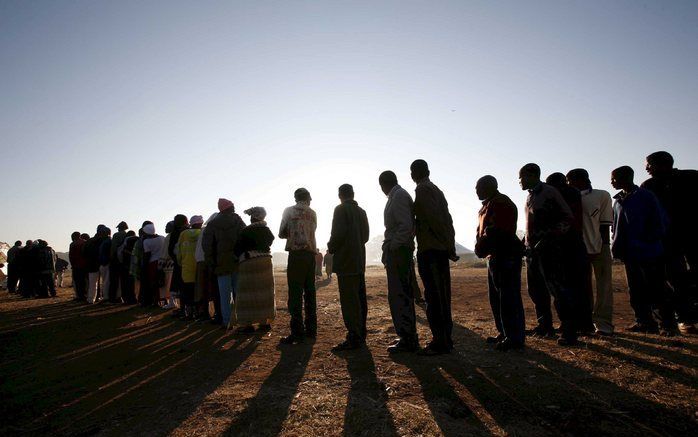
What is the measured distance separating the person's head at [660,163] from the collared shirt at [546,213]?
6.56 feet

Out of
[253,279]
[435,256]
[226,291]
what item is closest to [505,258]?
[435,256]

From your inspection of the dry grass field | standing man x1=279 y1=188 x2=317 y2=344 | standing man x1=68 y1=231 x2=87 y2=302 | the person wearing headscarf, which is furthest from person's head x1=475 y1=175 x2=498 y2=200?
standing man x1=68 y1=231 x2=87 y2=302

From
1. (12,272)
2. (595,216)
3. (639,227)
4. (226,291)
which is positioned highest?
(595,216)

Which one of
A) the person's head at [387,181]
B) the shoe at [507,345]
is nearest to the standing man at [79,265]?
the person's head at [387,181]

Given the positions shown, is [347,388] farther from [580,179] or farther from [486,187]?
[580,179]

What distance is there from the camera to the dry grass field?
2.79 meters

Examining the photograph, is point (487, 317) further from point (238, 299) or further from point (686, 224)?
point (238, 299)

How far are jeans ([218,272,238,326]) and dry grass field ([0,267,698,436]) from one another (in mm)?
1133

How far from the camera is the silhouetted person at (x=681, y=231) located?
17.0 ft

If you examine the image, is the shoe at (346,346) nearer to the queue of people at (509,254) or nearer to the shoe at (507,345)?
the queue of people at (509,254)

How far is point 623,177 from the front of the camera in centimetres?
558

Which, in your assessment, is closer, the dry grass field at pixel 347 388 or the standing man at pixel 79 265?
the dry grass field at pixel 347 388

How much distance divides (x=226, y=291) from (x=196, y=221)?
2.26 m

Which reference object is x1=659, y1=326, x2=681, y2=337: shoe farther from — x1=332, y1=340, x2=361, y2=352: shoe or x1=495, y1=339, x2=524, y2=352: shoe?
x1=332, y1=340, x2=361, y2=352: shoe
